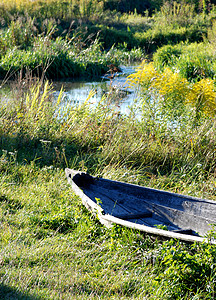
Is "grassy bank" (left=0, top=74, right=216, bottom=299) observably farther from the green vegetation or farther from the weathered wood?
the weathered wood

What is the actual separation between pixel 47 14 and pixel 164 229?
704 inches

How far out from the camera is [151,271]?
10.6 feet

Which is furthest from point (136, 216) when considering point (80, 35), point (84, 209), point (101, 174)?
point (80, 35)

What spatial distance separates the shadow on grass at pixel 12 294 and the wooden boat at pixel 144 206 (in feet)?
4.06

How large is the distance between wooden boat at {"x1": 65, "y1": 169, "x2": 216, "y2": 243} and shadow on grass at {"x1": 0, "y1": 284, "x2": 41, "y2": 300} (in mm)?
1238

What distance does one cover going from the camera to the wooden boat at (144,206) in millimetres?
4031

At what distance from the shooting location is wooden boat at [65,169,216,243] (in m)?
4.03

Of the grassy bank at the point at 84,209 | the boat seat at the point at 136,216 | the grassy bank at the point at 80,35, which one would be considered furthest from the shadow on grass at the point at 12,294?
→ the grassy bank at the point at 80,35

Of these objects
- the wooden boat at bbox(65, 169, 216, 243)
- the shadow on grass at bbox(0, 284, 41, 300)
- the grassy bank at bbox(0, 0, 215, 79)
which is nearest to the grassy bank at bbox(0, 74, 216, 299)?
the shadow on grass at bbox(0, 284, 41, 300)

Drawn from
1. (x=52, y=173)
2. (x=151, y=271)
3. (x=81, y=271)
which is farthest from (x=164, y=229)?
(x=52, y=173)

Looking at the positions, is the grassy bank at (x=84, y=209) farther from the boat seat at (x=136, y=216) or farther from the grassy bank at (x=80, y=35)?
the grassy bank at (x=80, y=35)

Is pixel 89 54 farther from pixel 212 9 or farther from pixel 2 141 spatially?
pixel 212 9

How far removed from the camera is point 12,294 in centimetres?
274

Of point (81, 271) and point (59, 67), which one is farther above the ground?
point (81, 271)
